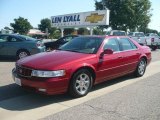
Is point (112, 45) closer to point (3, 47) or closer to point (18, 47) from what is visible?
point (18, 47)

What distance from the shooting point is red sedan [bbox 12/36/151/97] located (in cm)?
550

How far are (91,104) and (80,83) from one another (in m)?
0.68

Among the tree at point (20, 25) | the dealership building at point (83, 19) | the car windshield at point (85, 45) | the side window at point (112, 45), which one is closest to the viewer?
the car windshield at point (85, 45)

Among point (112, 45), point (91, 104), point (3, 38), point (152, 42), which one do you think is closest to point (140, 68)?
point (112, 45)

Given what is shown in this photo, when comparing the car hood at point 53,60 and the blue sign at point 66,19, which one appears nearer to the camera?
the car hood at point 53,60

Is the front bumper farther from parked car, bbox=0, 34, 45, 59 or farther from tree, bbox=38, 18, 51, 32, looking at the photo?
tree, bbox=38, 18, 51, 32

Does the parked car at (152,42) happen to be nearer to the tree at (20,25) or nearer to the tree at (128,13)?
the tree at (128,13)

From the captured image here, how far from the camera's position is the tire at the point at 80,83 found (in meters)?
5.84

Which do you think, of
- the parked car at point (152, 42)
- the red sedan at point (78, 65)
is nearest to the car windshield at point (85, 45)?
the red sedan at point (78, 65)

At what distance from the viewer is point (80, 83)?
238 inches

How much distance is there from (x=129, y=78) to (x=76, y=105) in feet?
11.0

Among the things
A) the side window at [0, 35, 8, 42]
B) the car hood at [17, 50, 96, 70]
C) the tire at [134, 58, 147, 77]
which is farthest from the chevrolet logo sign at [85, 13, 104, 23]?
the car hood at [17, 50, 96, 70]

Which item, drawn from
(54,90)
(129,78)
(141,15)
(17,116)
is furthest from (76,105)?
(141,15)

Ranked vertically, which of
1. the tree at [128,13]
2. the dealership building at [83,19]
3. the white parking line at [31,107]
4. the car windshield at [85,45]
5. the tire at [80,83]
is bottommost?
the white parking line at [31,107]
